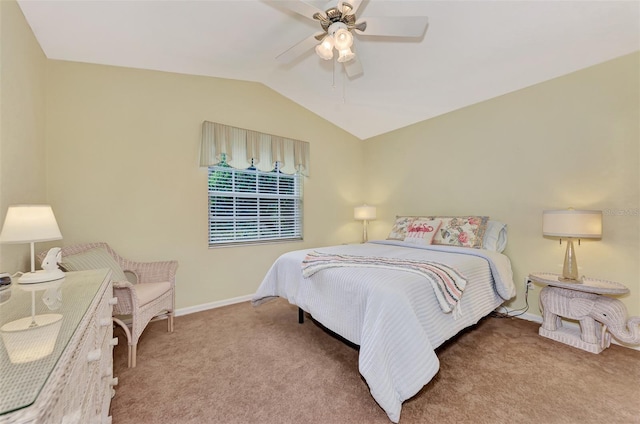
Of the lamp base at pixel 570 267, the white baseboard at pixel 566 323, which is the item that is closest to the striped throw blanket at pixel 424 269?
the lamp base at pixel 570 267

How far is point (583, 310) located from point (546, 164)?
1.38m

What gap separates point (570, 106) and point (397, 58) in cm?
169

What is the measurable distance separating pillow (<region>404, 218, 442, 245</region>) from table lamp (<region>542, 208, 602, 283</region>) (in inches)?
40.6

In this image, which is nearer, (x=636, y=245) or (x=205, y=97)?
(x=636, y=245)

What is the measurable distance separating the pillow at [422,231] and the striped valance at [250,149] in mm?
1660

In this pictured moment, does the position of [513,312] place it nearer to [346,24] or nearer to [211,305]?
[346,24]

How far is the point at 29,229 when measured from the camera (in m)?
1.47

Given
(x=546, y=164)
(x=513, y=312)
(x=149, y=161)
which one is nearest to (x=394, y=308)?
(x=513, y=312)

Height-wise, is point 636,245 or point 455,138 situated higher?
point 455,138

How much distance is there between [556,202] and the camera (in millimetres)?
2559

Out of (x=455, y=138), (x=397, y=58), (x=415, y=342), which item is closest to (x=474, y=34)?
(x=397, y=58)

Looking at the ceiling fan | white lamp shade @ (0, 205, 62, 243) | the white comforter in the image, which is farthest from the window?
the ceiling fan

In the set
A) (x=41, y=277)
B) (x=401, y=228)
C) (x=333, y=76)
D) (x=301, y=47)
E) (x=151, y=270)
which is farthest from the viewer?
(x=401, y=228)

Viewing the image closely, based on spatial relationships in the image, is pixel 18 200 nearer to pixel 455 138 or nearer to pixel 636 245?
pixel 455 138
